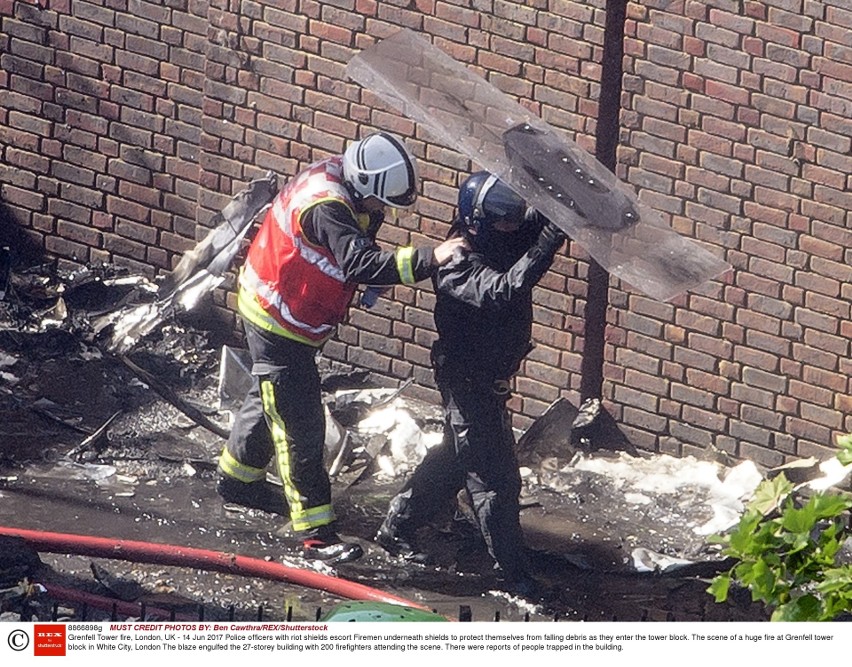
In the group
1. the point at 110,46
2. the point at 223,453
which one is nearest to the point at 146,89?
the point at 110,46

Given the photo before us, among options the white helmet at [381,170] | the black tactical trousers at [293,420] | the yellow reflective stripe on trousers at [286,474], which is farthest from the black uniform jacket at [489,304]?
the yellow reflective stripe on trousers at [286,474]

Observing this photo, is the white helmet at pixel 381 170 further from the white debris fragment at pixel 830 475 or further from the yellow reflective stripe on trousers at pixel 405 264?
the white debris fragment at pixel 830 475

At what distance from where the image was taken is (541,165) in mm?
5465

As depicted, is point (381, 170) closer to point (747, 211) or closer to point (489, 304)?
point (489, 304)

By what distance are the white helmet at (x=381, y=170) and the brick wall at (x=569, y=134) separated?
74 centimetres

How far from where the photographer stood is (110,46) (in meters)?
6.72

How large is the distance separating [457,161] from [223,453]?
1429mm

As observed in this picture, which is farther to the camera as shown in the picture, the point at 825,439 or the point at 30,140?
the point at 30,140

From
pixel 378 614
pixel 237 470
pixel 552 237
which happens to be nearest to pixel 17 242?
pixel 237 470

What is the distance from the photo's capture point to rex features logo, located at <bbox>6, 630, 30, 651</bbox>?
16.5 feet

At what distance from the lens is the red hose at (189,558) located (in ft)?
18.2

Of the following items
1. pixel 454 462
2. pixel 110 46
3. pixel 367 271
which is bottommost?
pixel 454 462

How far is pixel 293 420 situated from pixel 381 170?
961 mm

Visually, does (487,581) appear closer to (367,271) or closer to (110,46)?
(367,271)
